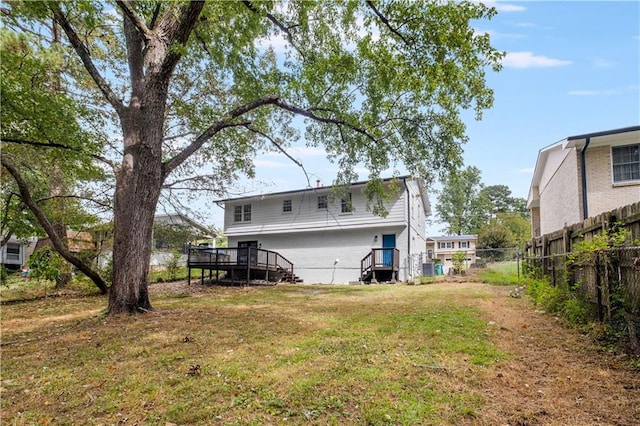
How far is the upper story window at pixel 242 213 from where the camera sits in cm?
2277

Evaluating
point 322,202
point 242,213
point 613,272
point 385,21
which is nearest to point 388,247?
point 322,202

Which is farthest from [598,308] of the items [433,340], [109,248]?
[109,248]

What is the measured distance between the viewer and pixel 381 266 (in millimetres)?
17359

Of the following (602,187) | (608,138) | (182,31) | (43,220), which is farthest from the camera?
(602,187)

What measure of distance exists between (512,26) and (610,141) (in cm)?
544

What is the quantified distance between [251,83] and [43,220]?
22.6 ft

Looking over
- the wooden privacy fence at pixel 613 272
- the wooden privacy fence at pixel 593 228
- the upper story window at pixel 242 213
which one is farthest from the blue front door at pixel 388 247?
the wooden privacy fence at pixel 613 272

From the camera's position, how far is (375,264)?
57.3 feet

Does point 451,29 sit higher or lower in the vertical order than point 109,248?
higher

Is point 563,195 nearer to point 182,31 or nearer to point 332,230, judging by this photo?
point 332,230

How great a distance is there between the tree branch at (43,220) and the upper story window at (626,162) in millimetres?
16110

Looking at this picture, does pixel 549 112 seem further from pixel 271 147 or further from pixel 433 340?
pixel 433 340

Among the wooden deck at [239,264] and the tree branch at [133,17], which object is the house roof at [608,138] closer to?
the tree branch at [133,17]

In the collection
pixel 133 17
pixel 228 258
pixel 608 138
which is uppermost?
pixel 133 17
